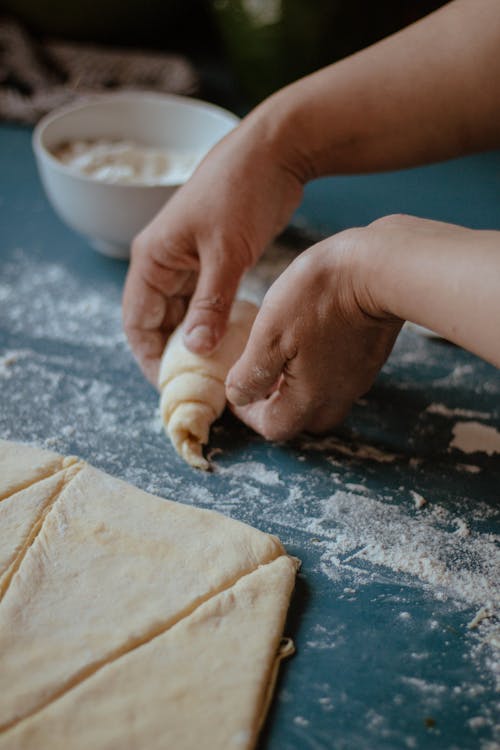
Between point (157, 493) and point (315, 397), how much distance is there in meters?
0.33

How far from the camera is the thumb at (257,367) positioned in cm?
122

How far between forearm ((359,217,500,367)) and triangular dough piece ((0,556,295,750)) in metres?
0.47

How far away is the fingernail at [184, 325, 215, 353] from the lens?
1418 mm

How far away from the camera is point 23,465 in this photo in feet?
4.17

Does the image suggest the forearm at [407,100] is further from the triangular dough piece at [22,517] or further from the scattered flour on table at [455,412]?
the triangular dough piece at [22,517]

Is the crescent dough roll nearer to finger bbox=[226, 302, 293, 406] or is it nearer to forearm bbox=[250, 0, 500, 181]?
finger bbox=[226, 302, 293, 406]

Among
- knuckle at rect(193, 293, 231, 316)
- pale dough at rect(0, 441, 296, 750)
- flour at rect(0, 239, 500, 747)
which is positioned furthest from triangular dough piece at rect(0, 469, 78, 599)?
knuckle at rect(193, 293, 231, 316)

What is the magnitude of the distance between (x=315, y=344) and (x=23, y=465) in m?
0.55

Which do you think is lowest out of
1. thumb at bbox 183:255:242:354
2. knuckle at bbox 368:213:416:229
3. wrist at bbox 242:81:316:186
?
thumb at bbox 183:255:242:354

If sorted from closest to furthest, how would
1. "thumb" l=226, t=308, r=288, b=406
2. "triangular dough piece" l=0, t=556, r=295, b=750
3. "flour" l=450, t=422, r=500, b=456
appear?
"triangular dough piece" l=0, t=556, r=295, b=750 < "thumb" l=226, t=308, r=288, b=406 < "flour" l=450, t=422, r=500, b=456

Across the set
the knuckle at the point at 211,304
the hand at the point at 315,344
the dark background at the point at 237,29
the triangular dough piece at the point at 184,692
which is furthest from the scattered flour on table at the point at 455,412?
the dark background at the point at 237,29

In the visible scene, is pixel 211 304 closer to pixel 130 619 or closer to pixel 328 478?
pixel 328 478

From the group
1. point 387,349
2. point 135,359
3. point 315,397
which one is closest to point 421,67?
point 387,349

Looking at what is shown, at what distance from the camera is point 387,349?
1.29 m
